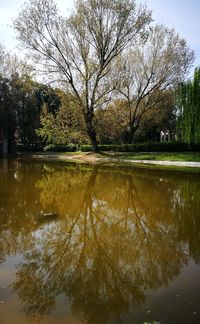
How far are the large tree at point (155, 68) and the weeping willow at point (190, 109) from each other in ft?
20.8

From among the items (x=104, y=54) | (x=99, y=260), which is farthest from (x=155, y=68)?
(x=99, y=260)

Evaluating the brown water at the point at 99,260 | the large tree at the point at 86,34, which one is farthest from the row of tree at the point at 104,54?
the brown water at the point at 99,260

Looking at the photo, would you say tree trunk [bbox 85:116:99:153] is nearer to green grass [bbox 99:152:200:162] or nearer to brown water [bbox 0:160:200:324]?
green grass [bbox 99:152:200:162]

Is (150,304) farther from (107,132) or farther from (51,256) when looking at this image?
(107,132)

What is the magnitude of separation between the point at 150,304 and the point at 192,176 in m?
15.5

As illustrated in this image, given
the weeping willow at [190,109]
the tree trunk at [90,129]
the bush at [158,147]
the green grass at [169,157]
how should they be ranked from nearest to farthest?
the green grass at [169,157] < the weeping willow at [190,109] < the bush at [158,147] < the tree trunk at [90,129]

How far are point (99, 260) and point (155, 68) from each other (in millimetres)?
34242

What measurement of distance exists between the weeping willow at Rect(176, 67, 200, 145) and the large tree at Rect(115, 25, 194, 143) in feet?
20.8

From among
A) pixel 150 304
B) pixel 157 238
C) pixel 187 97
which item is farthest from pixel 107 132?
pixel 150 304

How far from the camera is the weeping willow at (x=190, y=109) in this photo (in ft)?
98.7

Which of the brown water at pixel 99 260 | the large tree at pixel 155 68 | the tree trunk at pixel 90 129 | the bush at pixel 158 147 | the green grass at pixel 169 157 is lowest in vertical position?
the brown water at pixel 99 260

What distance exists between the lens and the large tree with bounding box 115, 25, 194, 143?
37562mm

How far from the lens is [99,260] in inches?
260

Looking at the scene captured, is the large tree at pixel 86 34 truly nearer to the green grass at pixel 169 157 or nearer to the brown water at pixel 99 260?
the green grass at pixel 169 157
